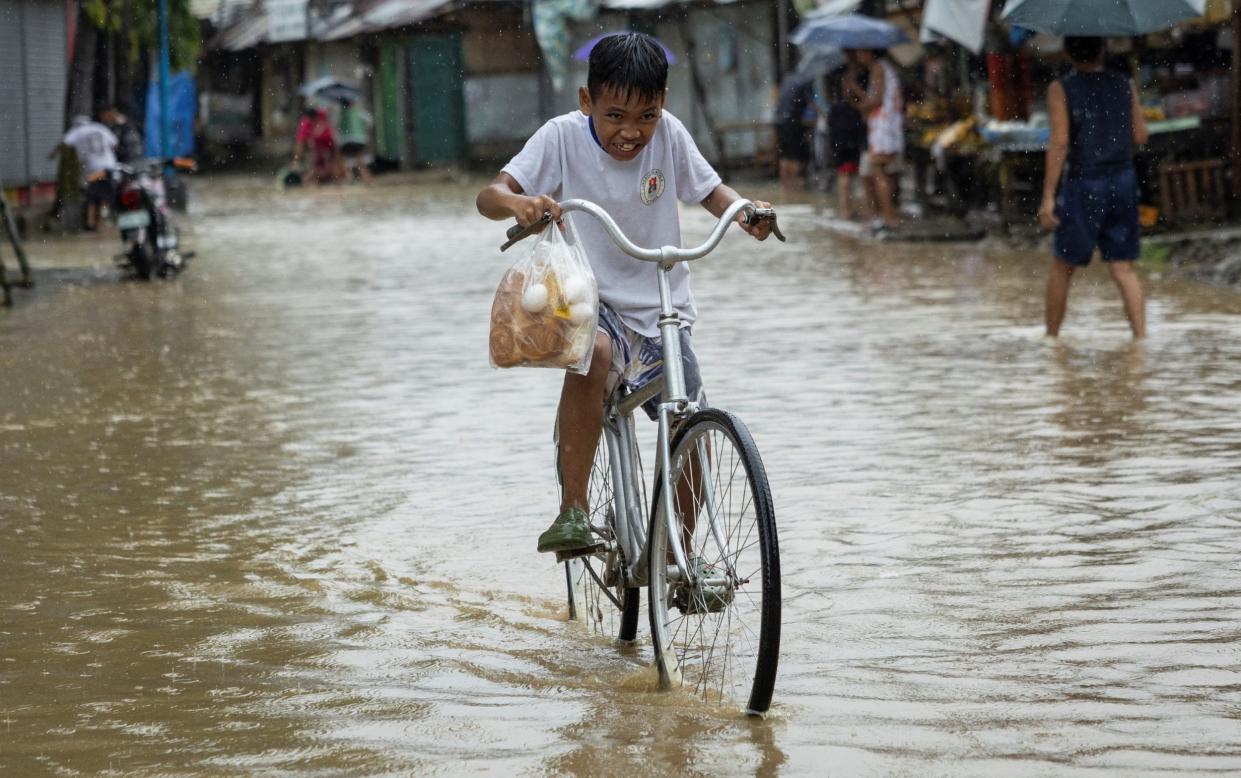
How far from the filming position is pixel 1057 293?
1064 centimetres

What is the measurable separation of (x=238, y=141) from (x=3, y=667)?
151 feet

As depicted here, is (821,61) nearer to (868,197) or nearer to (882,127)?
(868,197)

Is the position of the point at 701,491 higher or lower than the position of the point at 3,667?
higher

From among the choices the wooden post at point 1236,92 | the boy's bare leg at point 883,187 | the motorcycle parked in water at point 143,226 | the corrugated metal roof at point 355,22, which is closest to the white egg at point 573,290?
the wooden post at point 1236,92

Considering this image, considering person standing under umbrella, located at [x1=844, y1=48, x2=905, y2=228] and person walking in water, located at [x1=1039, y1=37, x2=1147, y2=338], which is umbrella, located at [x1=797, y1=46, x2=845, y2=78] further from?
person walking in water, located at [x1=1039, y1=37, x2=1147, y2=338]

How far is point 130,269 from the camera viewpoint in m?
18.2

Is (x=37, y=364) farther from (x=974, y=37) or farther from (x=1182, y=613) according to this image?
(x=974, y=37)

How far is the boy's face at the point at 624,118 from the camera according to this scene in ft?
14.7

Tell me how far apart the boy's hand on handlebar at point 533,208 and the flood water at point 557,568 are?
1.12 m

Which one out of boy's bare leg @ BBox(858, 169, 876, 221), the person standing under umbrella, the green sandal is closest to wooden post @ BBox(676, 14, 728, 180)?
boy's bare leg @ BBox(858, 169, 876, 221)

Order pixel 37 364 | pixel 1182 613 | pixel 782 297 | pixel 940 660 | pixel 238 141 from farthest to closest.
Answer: pixel 238 141, pixel 782 297, pixel 37 364, pixel 1182 613, pixel 940 660

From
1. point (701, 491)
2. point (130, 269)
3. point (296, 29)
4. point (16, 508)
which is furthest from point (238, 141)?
point (701, 491)

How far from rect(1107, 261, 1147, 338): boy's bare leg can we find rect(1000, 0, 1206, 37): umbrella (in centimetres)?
220

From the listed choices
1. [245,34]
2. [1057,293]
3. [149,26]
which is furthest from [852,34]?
[245,34]
